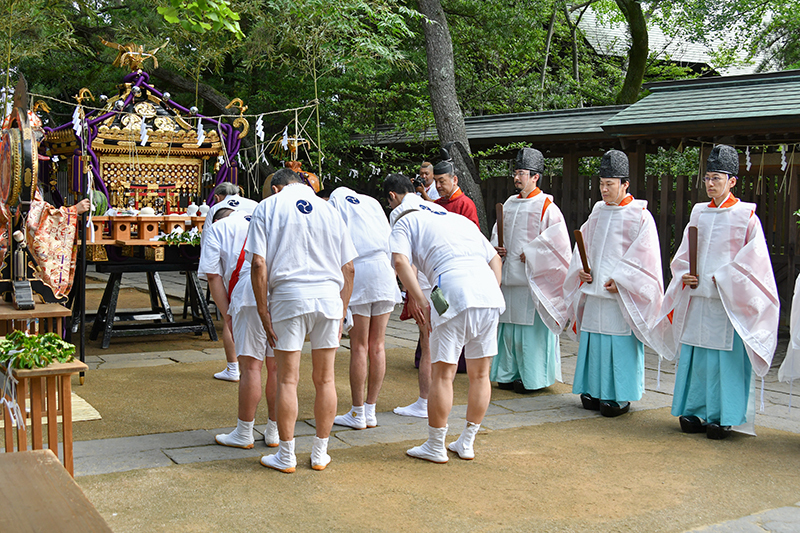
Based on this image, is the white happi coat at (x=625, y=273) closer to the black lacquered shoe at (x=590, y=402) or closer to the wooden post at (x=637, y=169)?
the black lacquered shoe at (x=590, y=402)

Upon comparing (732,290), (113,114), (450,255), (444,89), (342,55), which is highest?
(342,55)

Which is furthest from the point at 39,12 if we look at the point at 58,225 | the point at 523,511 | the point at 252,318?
the point at 523,511

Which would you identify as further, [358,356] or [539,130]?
[539,130]

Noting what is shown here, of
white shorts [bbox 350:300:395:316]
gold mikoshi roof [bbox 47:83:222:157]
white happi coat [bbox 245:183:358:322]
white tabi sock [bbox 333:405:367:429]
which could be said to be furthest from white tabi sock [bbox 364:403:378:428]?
gold mikoshi roof [bbox 47:83:222:157]

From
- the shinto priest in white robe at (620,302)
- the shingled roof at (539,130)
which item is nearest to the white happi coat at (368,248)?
the shinto priest in white robe at (620,302)

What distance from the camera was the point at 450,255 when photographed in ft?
14.4

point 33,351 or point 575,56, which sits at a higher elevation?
point 575,56

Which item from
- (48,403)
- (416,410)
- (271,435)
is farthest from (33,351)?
(416,410)

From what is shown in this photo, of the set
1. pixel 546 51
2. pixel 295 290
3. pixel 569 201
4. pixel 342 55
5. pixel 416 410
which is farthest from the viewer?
pixel 546 51

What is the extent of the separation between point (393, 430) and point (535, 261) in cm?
198

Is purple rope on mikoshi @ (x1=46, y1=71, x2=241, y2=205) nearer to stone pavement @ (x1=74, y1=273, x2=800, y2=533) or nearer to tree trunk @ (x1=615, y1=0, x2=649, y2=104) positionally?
→ stone pavement @ (x1=74, y1=273, x2=800, y2=533)

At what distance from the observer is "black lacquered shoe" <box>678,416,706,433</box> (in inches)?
202

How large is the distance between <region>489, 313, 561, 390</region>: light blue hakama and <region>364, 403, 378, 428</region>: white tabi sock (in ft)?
5.11

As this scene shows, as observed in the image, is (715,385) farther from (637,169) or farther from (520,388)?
(637,169)
